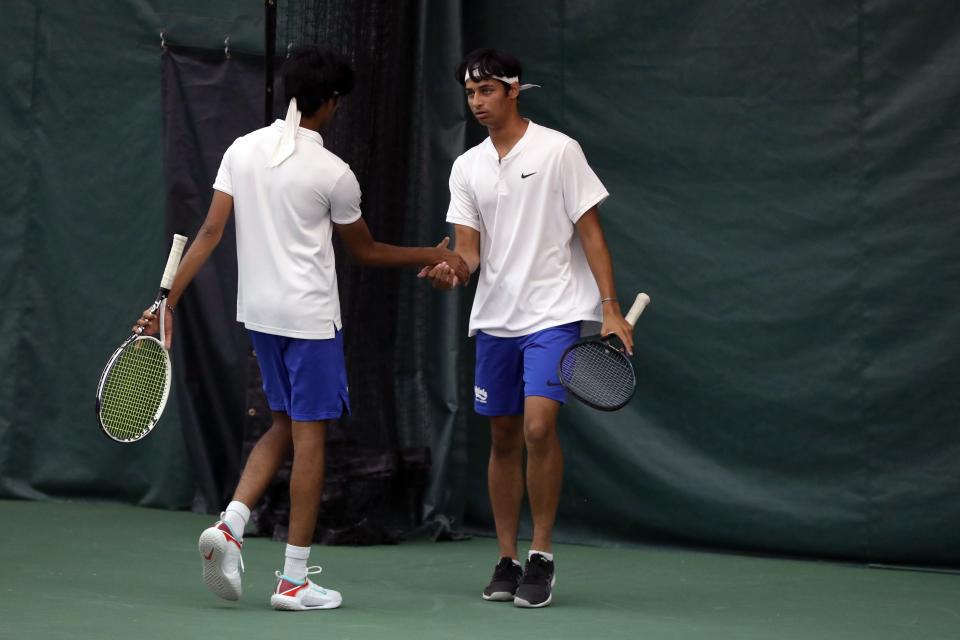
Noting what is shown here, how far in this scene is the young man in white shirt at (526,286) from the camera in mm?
4914

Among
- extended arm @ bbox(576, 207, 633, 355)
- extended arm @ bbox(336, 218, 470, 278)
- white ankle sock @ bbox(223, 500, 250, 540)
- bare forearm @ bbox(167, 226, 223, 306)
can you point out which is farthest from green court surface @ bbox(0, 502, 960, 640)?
extended arm @ bbox(336, 218, 470, 278)

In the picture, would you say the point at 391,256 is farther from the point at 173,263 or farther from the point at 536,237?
the point at 173,263

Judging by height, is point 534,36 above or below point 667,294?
above

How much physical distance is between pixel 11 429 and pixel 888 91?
4.53m

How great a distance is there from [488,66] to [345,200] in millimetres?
679

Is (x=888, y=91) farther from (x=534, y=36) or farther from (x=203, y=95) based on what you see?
(x=203, y=95)

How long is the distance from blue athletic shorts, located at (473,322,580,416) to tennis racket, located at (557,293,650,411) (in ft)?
0.48

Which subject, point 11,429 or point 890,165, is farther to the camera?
point 11,429

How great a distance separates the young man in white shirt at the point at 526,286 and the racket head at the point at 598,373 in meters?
Answer: 0.13

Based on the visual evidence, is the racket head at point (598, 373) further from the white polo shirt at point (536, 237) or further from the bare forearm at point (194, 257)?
the bare forearm at point (194, 257)

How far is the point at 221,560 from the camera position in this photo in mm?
4531

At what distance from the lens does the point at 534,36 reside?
6.69 m

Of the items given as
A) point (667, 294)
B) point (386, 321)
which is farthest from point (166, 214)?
point (667, 294)

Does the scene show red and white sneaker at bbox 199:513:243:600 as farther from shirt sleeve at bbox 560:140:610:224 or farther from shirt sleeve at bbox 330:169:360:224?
shirt sleeve at bbox 560:140:610:224
